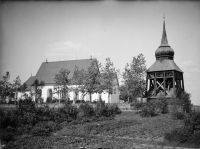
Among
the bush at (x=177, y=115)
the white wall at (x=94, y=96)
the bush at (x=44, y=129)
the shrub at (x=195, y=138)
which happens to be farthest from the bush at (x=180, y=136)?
the white wall at (x=94, y=96)

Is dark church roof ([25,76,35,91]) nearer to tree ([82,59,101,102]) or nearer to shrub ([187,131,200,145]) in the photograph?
tree ([82,59,101,102])

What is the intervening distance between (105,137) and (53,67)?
44045 mm

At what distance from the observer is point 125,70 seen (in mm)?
39281

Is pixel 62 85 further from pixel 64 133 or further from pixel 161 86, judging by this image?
pixel 64 133

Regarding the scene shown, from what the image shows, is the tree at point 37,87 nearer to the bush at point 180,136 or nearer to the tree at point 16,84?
the tree at point 16,84

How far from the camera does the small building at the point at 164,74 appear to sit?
35125 mm

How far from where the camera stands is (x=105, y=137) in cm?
1708

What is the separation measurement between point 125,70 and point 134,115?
1334 cm

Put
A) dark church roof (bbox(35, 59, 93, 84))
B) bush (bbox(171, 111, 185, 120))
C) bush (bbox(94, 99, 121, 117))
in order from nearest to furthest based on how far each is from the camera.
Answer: bush (bbox(171, 111, 185, 120)), bush (bbox(94, 99, 121, 117)), dark church roof (bbox(35, 59, 93, 84))

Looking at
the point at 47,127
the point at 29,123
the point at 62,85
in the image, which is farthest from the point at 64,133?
the point at 62,85

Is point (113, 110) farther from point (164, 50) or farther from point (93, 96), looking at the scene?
point (93, 96)

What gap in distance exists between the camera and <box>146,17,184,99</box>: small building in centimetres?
3512

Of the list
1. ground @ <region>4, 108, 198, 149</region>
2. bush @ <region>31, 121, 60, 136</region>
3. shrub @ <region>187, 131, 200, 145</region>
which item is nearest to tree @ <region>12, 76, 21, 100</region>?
ground @ <region>4, 108, 198, 149</region>

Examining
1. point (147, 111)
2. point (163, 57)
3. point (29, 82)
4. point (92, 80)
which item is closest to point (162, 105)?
point (147, 111)
